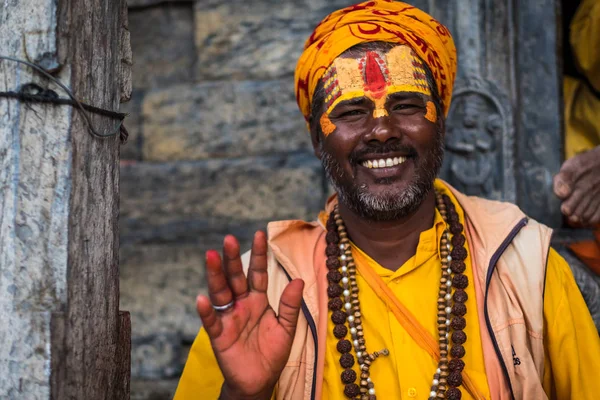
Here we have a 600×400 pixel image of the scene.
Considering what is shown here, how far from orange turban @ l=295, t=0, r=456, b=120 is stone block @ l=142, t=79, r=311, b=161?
0.78 m

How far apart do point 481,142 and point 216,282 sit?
1906mm

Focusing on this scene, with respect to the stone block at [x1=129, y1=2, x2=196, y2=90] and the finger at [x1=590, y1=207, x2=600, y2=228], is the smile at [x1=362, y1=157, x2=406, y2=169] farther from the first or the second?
the stone block at [x1=129, y1=2, x2=196, y2=90]

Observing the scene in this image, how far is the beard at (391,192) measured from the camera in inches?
95.4

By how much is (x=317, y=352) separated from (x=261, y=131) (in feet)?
5.22

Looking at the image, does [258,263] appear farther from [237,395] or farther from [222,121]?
[222,121]

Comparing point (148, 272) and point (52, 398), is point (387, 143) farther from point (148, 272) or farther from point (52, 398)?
point (148, 272)

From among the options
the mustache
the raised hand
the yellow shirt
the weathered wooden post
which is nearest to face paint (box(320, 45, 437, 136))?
the mustache

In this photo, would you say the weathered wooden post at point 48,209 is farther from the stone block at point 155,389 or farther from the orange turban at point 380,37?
the stone block at point 155,389

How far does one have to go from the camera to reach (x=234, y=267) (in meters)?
1.85

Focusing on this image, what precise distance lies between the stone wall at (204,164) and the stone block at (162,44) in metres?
0.01

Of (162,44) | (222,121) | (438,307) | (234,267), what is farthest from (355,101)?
(162,44)

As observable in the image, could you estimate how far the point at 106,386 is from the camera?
6.33 feet

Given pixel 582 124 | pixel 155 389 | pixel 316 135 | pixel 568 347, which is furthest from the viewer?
pixel 582 124

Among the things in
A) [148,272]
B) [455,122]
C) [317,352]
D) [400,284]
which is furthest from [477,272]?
[148,272]
